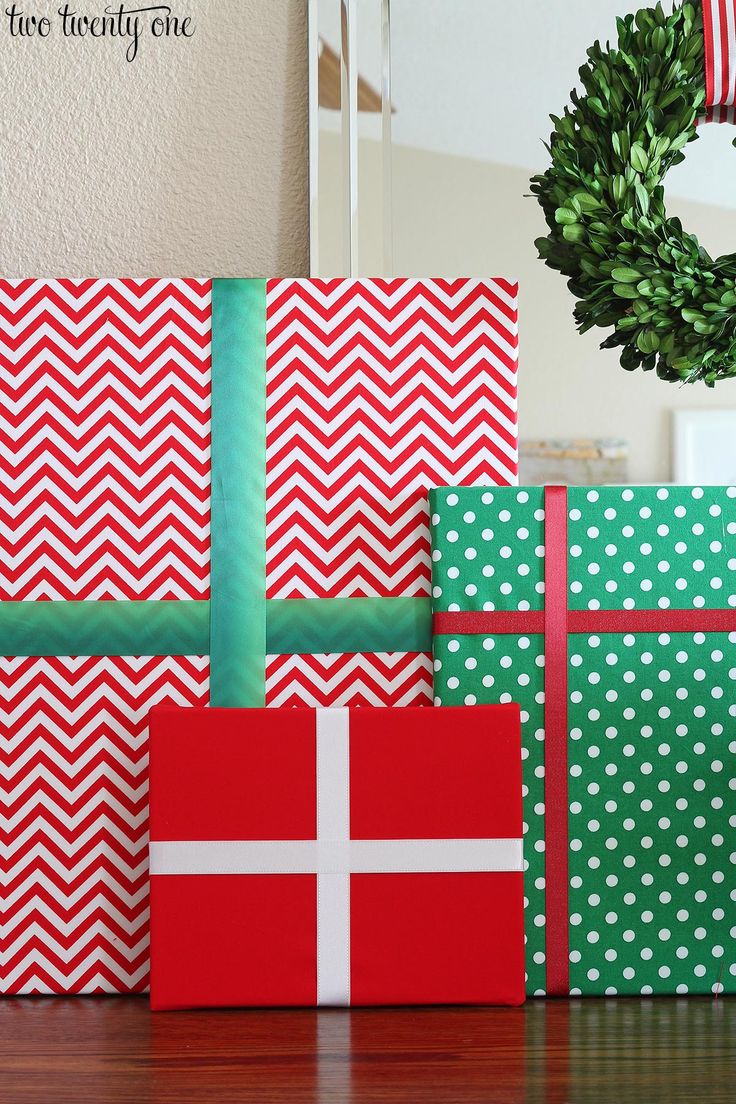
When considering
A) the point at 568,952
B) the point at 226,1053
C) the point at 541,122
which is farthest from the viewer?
the point at 541,122

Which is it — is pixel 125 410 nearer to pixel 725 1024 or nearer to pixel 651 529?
pixel 651 529

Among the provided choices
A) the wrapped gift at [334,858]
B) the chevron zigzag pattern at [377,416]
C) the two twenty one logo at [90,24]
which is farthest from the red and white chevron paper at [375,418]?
the two twenty one logo at [90,24]

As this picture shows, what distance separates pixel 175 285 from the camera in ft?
2.75

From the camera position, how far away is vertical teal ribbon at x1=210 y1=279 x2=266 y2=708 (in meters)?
0.82

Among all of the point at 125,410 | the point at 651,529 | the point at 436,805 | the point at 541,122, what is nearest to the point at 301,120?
the point at 541,122

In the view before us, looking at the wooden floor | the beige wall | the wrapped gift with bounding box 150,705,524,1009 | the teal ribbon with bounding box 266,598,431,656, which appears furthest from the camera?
the beige wall

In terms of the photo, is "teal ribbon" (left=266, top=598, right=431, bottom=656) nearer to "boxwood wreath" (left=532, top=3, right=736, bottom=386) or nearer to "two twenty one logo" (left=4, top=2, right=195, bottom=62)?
"boxwood wreath" (left=532, top=3, right=736, bottom=386)

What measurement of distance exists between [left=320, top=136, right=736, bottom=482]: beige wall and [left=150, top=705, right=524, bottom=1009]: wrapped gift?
33 centimetres

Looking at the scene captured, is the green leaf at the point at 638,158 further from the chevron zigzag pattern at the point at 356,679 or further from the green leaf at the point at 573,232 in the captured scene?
the chevron zigzag pattern at the point at 356,679

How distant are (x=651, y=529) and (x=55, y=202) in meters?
0.64

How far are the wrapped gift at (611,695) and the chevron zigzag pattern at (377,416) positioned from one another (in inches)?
2.0

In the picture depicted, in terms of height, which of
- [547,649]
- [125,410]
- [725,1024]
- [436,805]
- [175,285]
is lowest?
[725,1024]

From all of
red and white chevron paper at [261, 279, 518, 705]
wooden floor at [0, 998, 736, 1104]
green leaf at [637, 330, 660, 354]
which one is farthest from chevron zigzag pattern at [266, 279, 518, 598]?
wooden floor at [0, 998, 736, 1104]

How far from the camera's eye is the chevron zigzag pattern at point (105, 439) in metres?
0.82
